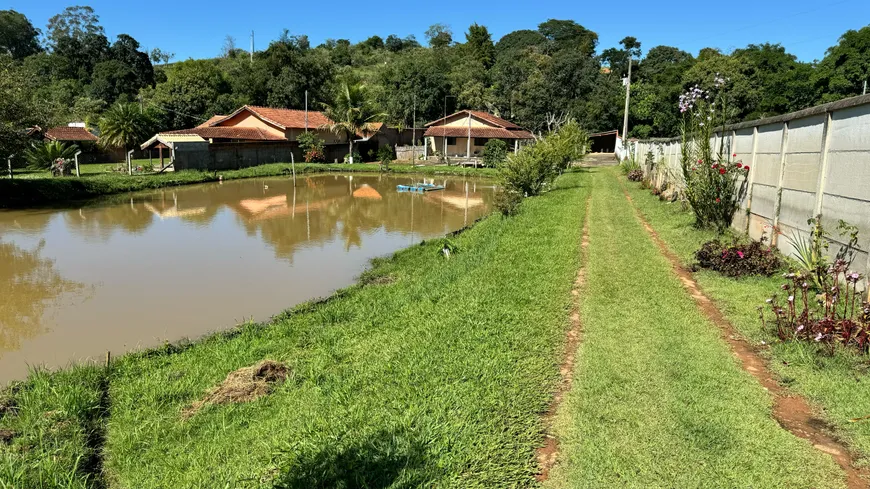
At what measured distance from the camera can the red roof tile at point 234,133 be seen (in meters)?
34.1

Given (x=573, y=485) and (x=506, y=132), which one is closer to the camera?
(x=573, y=485)

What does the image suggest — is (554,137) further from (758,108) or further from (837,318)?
(758,108)

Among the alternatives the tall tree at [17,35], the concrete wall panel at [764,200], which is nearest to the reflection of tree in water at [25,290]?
the concrete wall panel at [764,200]

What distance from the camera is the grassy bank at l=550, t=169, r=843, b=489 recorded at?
3.14m

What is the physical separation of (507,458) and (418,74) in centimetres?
4971

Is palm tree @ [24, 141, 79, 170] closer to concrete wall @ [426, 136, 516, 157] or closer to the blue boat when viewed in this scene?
the blue boat

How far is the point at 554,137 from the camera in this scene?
25578 mm

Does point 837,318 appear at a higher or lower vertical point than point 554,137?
lower

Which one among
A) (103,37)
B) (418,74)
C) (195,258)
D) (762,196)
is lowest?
(195,258)

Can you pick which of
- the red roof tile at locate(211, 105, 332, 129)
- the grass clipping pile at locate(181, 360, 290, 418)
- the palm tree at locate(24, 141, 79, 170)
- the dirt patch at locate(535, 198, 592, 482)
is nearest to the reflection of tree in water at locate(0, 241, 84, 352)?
the grass clipping pile at locate(181, 360, 290, 418)

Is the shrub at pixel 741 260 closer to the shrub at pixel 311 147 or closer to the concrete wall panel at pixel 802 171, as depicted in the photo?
the concrete wall panel at pixel 802 171

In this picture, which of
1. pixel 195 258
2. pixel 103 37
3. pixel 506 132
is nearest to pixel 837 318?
pixel 195 258

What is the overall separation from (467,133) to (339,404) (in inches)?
1597

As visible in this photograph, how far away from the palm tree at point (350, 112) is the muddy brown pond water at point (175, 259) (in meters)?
16.8
